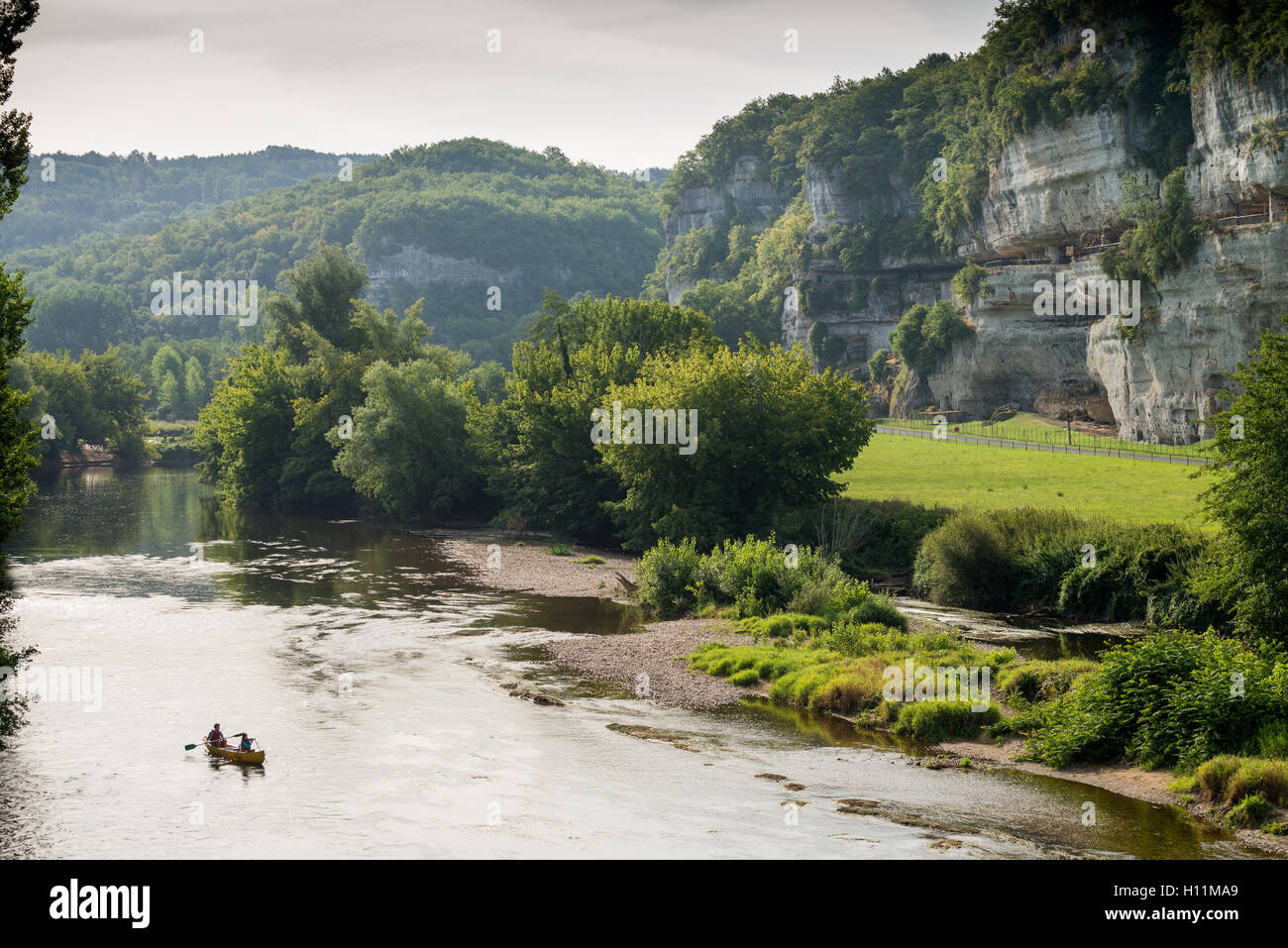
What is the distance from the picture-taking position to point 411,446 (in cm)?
7888

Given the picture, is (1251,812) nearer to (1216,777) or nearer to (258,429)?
(1216,777)

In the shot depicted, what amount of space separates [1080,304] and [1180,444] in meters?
22.2

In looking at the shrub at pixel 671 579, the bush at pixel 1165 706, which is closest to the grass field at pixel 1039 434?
the shrub at pixel 671 579

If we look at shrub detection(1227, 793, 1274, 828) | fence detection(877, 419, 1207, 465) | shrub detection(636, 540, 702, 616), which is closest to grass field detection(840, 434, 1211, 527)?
fence detection(877, 419, 1207, 465)

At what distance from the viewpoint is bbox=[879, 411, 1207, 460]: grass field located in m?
80.2

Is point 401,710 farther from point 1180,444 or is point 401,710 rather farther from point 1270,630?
point 1180,444

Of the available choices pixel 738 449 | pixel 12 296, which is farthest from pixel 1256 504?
pixel 12 296

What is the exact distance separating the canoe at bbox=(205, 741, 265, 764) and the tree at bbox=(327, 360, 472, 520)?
50216 mm

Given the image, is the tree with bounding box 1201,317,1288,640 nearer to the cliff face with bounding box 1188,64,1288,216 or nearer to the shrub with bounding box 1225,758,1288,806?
the shrub with bounding box 1225,758,1288,806

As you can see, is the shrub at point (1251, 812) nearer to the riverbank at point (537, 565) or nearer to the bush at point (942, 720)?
the bush at point (942, 720)

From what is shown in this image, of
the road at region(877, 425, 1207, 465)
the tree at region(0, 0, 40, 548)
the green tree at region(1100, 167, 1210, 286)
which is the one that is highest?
the green tree at region(1100, 167, 1210, 286)

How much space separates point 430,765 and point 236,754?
4.81 m

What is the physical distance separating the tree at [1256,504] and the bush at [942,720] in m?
7.77
